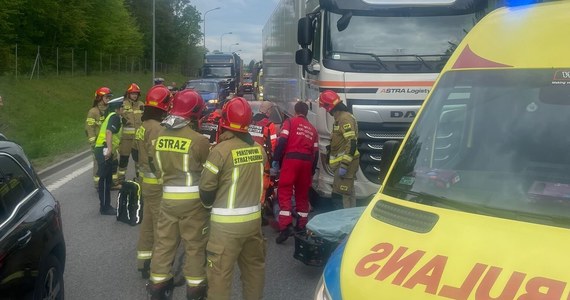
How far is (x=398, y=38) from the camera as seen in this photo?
27.5 feet

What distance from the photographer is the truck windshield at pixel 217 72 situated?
134 ft

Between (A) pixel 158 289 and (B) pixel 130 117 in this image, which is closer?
(A) pixel 158 289

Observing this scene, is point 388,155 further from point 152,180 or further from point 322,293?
point 152,180

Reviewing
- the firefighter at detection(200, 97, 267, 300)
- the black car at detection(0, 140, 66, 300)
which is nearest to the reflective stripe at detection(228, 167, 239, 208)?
the firefighter at detection(200, 97, 267, 300)

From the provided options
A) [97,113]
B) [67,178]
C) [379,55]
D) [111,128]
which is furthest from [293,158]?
[67,178]

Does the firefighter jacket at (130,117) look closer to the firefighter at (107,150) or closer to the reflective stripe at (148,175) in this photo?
the firefighter at (107,150)

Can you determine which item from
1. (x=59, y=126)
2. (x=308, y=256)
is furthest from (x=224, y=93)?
(x=308, y=256)

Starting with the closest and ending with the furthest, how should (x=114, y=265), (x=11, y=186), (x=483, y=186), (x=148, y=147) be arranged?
(x=483, y=186), (x=11, y=186), (x=148, y=147), (x=114, y=265)

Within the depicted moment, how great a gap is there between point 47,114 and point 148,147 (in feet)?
75.8

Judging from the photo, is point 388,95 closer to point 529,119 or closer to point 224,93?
point 529,119

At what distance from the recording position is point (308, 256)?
635cm

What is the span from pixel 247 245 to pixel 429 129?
6.14 feet

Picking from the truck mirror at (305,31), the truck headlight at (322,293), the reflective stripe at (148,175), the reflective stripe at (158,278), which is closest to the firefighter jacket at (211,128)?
the truck mirror at (305,31)

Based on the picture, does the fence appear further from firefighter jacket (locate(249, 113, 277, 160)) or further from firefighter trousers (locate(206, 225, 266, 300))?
firefighter trousers (locate(206, 225, 266, 300))
